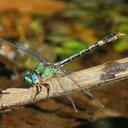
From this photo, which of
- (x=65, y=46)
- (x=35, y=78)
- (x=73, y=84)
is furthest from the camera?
(x=65, y=46)

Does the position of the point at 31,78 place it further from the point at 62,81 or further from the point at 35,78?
the point at 62,81

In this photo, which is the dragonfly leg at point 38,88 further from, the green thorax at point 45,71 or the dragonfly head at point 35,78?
the green thorax at point 45,71

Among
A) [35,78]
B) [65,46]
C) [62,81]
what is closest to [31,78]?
[35,78]

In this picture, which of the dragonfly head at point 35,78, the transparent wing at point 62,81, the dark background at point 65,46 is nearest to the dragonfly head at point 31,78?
the dragonfly head at point 35,78

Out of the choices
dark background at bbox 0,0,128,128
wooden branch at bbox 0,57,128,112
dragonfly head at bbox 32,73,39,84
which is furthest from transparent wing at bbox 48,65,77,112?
dark background at bbox 0,0,128,128

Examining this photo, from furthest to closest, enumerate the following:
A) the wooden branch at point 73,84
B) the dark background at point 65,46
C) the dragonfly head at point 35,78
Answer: the dark background at point 65,46, the dragonfly head at point 35,78, the wooden branch at point 73,84

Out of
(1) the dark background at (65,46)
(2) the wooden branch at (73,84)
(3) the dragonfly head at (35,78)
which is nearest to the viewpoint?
(2) the wooden branch at (73,84)

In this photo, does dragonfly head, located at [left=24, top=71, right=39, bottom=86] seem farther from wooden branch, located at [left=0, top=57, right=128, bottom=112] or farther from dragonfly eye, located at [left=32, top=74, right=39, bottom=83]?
wooden branch, located at [left=0, top=57, right=128, bottom=112]

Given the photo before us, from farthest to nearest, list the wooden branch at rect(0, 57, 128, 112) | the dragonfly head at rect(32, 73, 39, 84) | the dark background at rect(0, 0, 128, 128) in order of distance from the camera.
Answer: the dark background at rect(0, 0, 128, 128), the dragonfly head at rect(32, 73, 39, 84), the wooden branch at rect(0, 57, 128, 112)

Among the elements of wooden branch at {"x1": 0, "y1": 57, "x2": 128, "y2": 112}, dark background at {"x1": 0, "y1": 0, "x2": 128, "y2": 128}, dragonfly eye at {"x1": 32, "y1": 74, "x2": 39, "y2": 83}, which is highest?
dark background at {"x1": 0, "y1": 0, "x2": 128, "y2": 128}
